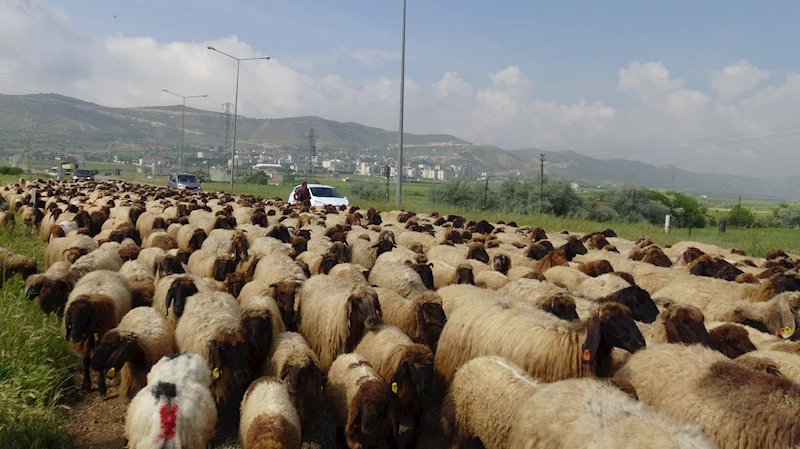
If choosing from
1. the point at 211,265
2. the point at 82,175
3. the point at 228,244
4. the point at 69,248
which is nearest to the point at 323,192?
the point at 228,244

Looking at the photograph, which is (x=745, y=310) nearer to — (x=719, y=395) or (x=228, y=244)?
(x=719, y=395)

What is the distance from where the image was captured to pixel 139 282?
30.8 ft

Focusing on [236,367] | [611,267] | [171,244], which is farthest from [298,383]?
[171,244]

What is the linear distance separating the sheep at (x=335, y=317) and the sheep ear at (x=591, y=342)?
8.47ft

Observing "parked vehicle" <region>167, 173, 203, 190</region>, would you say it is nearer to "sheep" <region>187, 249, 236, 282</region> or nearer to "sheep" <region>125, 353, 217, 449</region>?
"sheep" <region>187, 249, 236, 282</region>

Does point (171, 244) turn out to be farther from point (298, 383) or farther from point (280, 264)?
point (298, 383)

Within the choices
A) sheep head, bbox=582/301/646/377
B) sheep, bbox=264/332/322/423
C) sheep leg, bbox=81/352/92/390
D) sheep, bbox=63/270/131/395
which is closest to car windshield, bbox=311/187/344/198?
sheep, bbox=63/270/131/395

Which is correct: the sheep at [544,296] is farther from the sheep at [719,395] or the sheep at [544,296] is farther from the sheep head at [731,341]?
the sheep at [719,395]

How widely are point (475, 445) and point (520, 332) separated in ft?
4.60

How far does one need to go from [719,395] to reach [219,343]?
487 centimetres

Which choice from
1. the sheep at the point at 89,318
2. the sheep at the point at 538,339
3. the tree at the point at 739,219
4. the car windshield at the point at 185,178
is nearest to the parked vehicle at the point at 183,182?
the car windshield at the point at 185,178

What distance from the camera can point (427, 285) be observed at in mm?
9992

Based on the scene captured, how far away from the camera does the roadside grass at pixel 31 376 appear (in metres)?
5.48

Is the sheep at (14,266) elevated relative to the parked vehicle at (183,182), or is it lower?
lower
